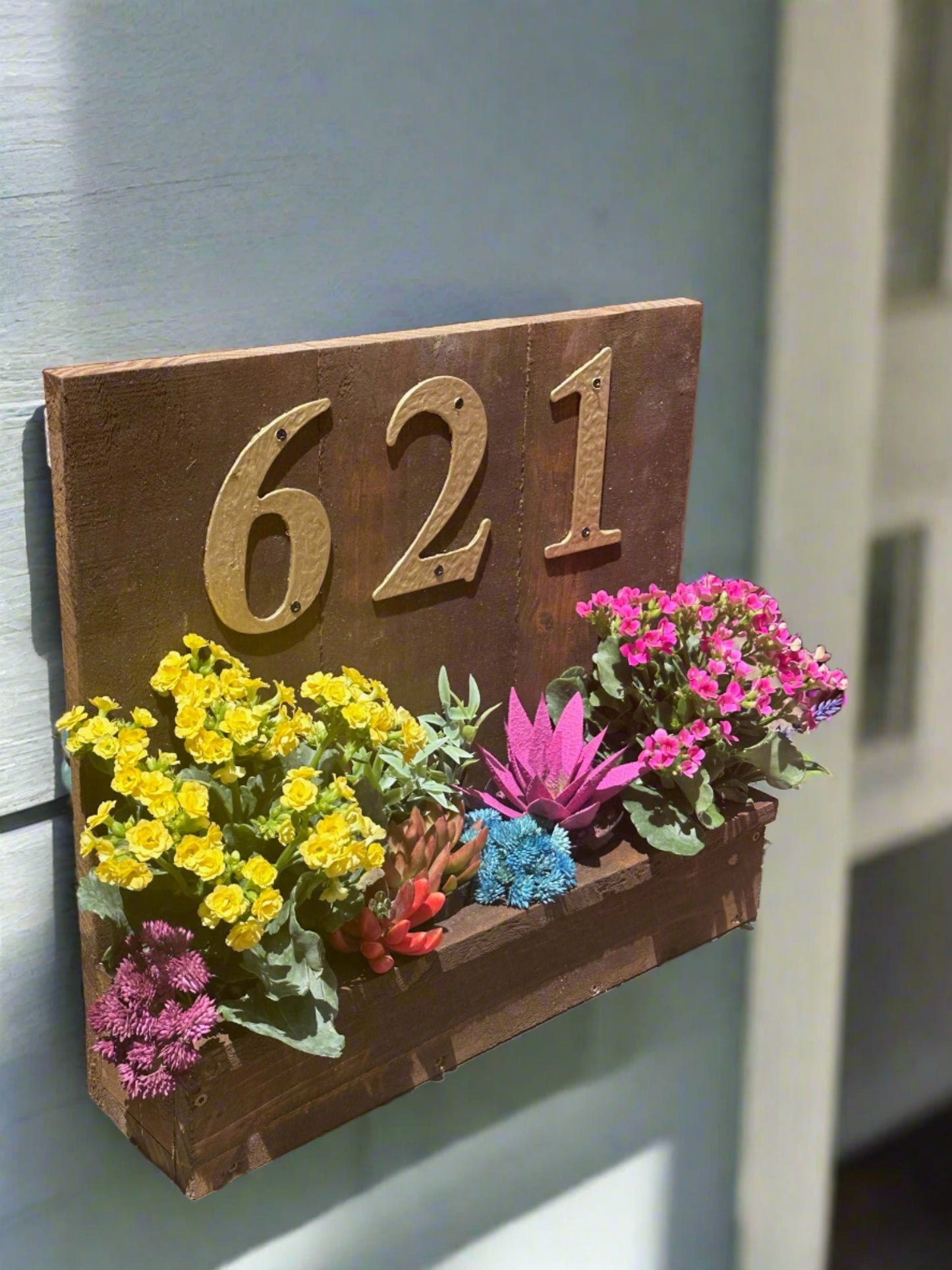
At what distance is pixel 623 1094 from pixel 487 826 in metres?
0.60

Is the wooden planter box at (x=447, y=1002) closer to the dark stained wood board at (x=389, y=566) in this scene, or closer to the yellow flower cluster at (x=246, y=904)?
the dark stained wood board at (x=389, y=566)

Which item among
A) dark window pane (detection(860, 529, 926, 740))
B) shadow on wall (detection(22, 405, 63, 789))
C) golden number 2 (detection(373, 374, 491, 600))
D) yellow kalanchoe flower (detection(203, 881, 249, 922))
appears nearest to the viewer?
yellow kalanchoe flower (detection(203, 881, 249, 922))

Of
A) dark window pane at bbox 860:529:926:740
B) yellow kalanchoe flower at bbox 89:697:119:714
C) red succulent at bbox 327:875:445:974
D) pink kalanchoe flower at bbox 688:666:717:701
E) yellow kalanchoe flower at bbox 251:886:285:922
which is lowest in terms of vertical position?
dark window pane at bbox 860:529:926:740

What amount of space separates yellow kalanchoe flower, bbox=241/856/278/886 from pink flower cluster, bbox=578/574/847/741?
349 millimetres

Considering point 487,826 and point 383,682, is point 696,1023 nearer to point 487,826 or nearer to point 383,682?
point 487,826

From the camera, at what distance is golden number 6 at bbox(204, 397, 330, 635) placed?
913 millimetres

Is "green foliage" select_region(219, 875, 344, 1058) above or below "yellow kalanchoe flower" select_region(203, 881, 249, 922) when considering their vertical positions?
below

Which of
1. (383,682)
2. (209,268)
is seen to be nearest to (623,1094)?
(383,682)

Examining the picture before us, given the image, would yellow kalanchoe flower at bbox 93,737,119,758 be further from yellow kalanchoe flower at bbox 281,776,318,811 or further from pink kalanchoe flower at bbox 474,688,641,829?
pink kalanchoe flower at bbox 474,688,641,829

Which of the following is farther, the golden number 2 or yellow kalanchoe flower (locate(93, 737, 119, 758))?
the golden number 2

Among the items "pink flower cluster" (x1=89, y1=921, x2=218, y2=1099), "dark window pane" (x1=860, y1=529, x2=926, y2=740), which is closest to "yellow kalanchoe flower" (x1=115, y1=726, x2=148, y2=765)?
"pink flower cluster" (x1=89, y1=921, x2=218, y2=1099)

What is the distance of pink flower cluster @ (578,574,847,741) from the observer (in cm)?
105

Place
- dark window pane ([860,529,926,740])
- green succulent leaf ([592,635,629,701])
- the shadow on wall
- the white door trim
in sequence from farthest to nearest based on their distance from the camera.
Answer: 1. dark window pane ([860,529,926,740])
2. the white door trim
3. green succulent leaf ([592,635,629,701])
4. the shadow on wall

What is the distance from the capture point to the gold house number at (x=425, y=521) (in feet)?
3.01
